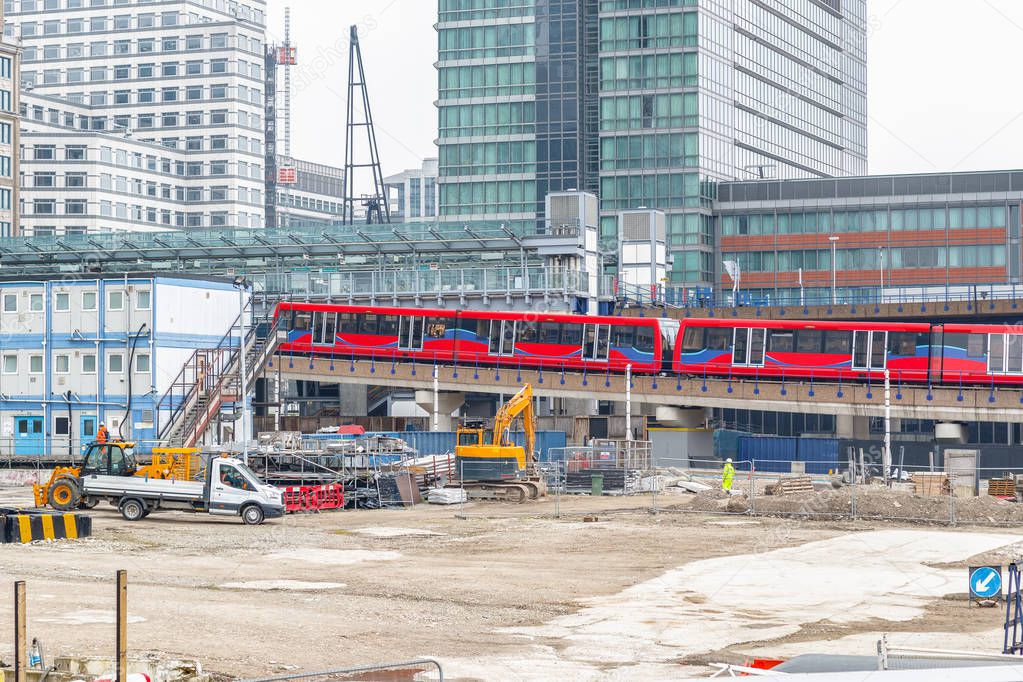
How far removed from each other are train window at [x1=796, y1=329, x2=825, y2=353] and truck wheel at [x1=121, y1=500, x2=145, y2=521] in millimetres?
34369

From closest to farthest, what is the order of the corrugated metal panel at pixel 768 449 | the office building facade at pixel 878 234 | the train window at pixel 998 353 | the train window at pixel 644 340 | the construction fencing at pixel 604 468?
the construction fencing at pixel 604 468 → the train window at pixel 998 353 → the train window at pixel 644 340 → the corrugated metal panel at pixel 768 449 → the office building facade at pixel 878 234

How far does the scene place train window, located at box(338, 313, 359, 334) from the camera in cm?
7375

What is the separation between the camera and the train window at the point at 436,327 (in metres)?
72.4

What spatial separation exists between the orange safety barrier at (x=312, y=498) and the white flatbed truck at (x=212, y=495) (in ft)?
13.3

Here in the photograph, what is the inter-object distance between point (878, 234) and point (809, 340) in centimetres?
5175

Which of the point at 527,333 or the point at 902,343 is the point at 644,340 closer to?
the point at 527,333

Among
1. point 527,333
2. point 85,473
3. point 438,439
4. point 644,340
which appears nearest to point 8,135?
point 527,333

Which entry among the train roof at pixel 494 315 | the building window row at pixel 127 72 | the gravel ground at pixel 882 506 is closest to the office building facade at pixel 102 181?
the building window row at pixel 127 72

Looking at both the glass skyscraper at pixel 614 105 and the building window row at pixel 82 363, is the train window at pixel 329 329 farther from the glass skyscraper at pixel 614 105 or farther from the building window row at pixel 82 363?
the glass skyscraper at pixel 614 105

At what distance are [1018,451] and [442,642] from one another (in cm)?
4759

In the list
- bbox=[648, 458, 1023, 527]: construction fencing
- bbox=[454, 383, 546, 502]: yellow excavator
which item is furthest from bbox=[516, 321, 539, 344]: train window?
bbox=[454, 383, 546, 502]: yellow excavator

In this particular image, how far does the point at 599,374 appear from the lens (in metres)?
70.3

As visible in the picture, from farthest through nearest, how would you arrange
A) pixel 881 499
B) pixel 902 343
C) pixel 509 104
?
pixel 509 104, pixel 902 343, pixel 881 499

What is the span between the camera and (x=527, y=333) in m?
71.7
